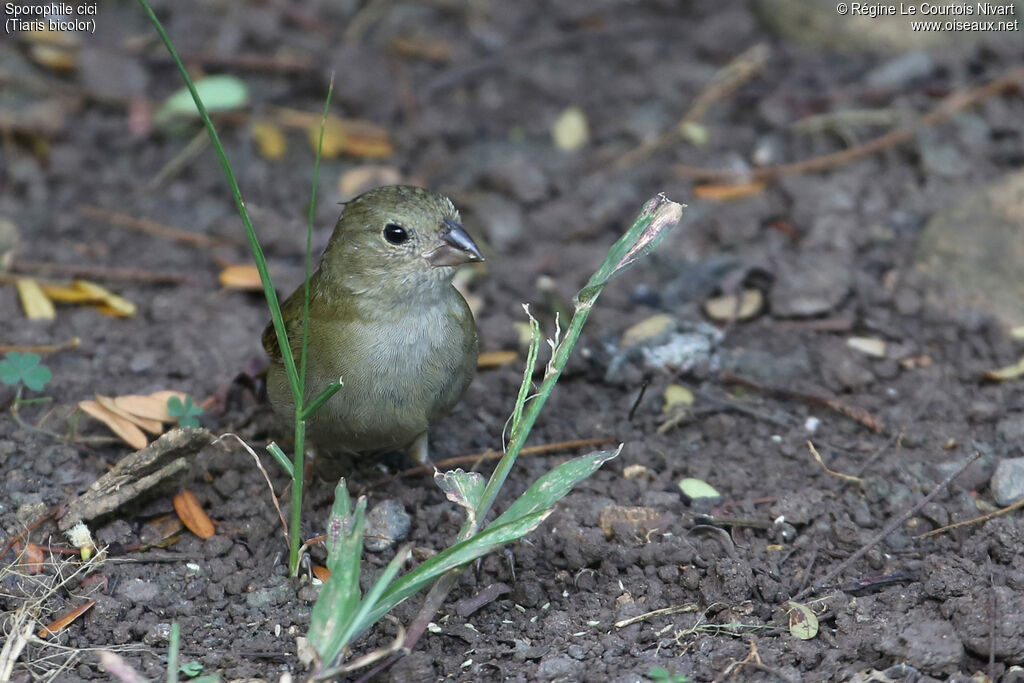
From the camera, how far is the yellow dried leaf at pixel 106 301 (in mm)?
5336

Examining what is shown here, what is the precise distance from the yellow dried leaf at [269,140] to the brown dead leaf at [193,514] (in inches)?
107

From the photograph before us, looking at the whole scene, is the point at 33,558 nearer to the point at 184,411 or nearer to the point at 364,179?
the point at 184,411

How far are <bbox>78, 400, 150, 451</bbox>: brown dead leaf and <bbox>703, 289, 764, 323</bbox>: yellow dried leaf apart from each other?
101 inches

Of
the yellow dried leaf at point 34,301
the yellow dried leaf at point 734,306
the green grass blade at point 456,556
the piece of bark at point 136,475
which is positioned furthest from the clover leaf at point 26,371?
the yellow dried leaf at point 734,306

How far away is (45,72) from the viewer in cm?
665

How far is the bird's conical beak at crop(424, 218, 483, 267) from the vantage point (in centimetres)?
419

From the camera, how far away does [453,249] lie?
4.21 meters

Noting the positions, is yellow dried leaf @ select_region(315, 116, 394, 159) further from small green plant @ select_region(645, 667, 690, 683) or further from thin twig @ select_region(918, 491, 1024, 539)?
small green plant @ select_region(645, 667, 690, 683)

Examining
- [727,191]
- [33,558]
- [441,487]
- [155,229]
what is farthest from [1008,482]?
[155,229]

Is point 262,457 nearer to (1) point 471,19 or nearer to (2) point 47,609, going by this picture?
(2) point 47,609

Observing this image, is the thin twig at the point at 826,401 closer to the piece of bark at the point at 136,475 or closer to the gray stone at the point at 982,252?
the gray stone at the point at 982,252

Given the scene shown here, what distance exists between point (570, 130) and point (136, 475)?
11.5 feet

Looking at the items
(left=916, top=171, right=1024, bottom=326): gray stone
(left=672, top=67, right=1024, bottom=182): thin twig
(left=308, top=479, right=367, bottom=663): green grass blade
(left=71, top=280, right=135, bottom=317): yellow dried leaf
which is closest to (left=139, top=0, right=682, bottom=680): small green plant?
(left=308, top=479, right=367, bottom=663): green grass blade

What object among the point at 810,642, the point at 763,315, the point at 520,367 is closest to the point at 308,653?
the point at 810,642
